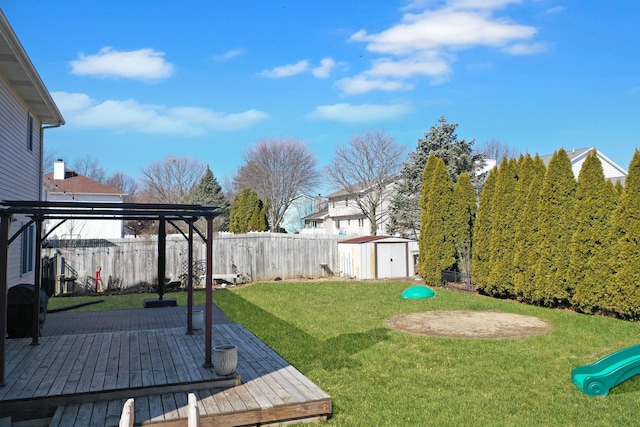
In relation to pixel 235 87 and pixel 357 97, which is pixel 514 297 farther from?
pixel 357 97

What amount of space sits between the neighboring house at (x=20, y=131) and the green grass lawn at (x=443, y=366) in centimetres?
473

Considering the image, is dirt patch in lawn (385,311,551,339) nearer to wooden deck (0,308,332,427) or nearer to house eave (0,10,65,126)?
wooden deck (0,308,332,427)

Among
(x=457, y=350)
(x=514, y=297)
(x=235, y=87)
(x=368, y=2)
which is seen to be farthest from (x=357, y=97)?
(x=457, y=350)

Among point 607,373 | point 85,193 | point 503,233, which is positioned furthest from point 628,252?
point 85,193

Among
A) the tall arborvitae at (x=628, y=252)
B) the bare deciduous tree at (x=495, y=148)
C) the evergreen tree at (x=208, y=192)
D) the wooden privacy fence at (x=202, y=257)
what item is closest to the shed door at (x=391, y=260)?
the wooden privacy fence at (x=202, y=257)

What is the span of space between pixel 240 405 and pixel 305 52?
1493cm

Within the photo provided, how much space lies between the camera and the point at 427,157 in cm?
2422

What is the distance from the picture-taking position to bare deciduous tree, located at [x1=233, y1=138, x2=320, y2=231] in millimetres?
39719

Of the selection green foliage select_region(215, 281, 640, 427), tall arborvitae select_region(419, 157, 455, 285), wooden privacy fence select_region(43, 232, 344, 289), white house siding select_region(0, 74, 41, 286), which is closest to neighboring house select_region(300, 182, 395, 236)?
wooden privacy fence select_region(43, 232, 344, 289)

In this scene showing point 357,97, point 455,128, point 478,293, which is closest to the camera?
point 478,293

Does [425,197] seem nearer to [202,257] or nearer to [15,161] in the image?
[202,257]

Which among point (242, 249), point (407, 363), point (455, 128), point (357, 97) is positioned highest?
point (357, 97)

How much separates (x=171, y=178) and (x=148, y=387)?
40059 millimetres

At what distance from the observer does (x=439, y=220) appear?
1650 centimetres
